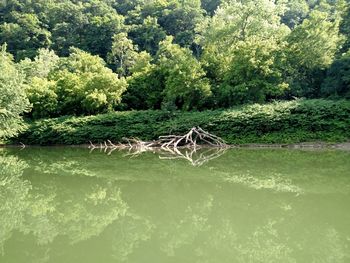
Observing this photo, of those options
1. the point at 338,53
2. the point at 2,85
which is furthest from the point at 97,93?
the point at 338,53

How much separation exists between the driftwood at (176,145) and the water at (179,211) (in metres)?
4.08

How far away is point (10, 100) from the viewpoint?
23.0 metres

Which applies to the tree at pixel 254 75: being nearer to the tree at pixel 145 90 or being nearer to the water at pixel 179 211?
the tree at pixel 145 90

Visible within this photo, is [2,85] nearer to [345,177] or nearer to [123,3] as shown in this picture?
[345,177]

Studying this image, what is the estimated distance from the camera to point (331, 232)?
25.3 ft

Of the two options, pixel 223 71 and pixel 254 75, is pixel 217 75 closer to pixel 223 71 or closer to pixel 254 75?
pixel 223 71

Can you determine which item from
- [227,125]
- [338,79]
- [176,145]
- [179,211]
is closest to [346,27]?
[338,79]

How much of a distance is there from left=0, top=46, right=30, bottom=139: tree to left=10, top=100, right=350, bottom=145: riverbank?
1.99 meters

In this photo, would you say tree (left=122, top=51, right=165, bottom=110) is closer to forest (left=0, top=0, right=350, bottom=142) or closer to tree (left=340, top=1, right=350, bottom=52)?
forest (left=0, top=0, right=350, bottom=142)

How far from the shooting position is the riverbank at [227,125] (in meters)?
22.3

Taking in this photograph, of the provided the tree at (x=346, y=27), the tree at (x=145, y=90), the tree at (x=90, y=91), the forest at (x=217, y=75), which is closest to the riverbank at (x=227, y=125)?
the forest at (x=217, y=75)

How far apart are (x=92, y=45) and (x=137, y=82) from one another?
63.3 ft

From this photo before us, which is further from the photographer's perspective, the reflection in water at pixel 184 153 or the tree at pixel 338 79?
the tree at pixel 338 79

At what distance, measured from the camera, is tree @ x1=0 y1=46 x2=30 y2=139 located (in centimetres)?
2258
